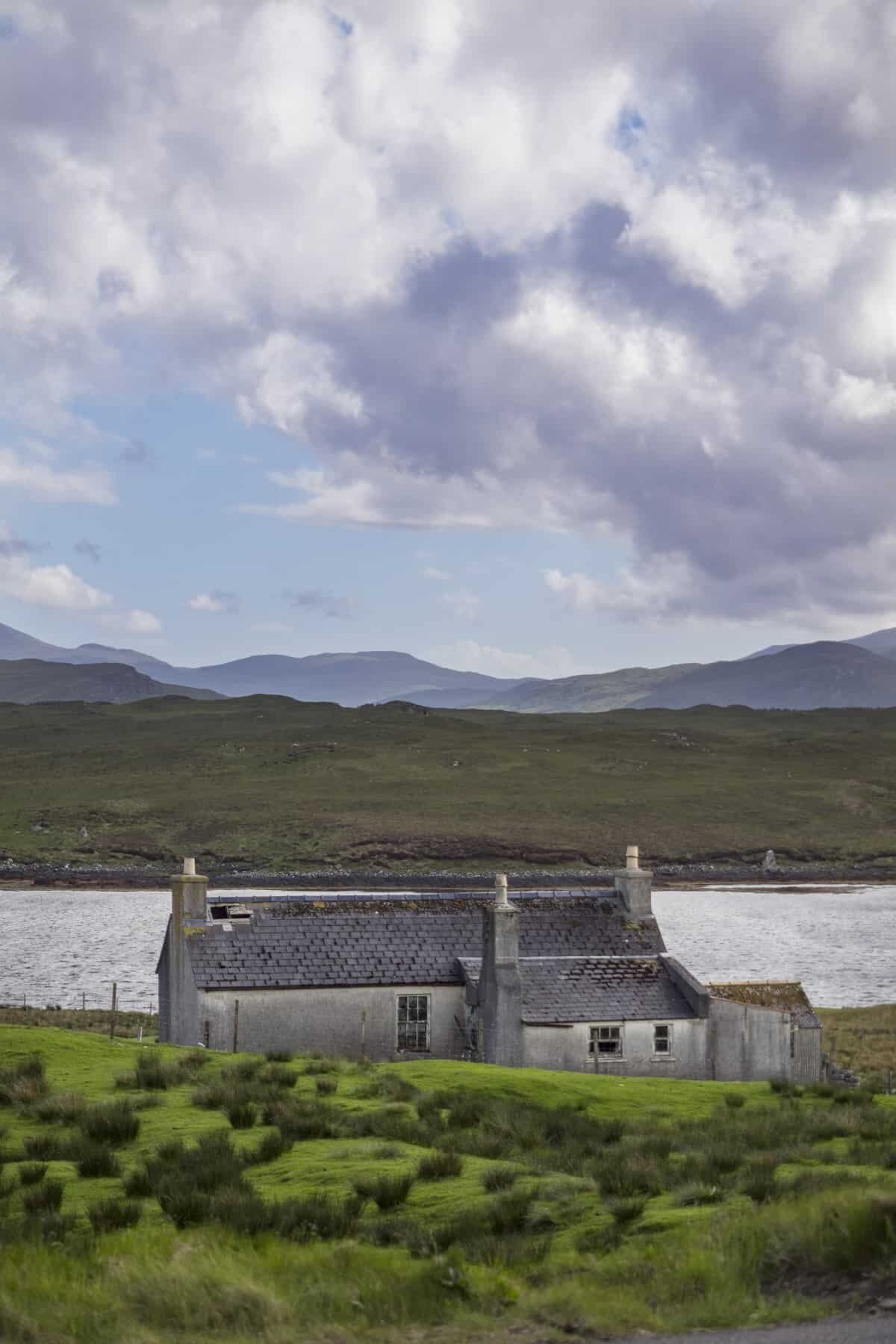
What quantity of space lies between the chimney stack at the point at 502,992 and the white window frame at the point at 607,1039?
5.69 feet

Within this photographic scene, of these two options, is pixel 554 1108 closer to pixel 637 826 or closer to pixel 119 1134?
pixel 119 1134

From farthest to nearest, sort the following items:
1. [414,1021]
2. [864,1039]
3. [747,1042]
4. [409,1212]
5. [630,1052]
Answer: [864,1039] < [414,1021] < [747,1042] < [630,1052] < [409,1212]

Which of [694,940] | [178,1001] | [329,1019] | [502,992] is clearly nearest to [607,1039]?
[502,992]

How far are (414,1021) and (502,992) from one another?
3160 millimetres

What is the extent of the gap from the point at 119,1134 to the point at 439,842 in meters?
141

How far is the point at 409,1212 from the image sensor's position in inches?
584

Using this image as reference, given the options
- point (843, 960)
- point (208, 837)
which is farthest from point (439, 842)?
point (843, 960)

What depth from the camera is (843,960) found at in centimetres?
8519

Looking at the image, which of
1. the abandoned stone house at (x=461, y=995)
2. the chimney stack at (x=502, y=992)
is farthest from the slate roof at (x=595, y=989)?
the chimney stack at (x=502, y=992)

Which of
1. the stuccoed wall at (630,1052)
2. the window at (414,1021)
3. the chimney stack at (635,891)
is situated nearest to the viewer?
the stuccoed wall at (630,1052)

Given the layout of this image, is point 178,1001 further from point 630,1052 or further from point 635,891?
point 635,891

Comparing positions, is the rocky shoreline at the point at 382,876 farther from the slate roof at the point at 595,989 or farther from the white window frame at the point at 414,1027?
the white window frame at the point at 414,1027

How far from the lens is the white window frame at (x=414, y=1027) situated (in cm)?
3431

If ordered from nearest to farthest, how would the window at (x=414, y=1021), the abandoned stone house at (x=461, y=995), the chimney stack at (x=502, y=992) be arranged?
1. the chimney stack at (x=502, y=992)
2. the abandoned stone house at (x=461, y=995)
3. the window at (x=414, y=1021)
